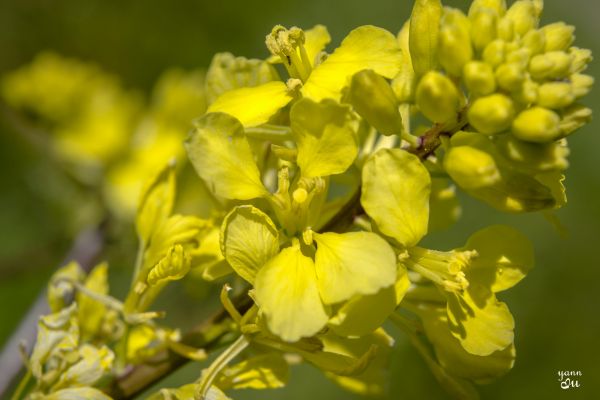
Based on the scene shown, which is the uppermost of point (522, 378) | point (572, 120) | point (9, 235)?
point (572, 120)

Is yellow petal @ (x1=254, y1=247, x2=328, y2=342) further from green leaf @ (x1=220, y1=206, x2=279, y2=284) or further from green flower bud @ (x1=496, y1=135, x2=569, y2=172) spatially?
green flower bud @ (x1=496, y1=135, x2=569, y2=172)

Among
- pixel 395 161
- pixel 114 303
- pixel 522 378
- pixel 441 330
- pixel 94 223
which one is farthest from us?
pixel 522 378

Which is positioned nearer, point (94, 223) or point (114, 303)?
point (114, 303)

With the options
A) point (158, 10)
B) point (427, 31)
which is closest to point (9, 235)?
point (158, 10)

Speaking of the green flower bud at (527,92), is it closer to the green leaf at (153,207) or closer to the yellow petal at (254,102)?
the yellow petal at (254,102)

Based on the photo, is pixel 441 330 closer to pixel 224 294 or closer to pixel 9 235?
pixel 224 294

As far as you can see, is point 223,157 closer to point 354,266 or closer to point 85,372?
point 354,266

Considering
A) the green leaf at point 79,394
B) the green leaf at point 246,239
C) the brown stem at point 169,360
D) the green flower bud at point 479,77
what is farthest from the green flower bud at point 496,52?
the green leaf at point 79,394

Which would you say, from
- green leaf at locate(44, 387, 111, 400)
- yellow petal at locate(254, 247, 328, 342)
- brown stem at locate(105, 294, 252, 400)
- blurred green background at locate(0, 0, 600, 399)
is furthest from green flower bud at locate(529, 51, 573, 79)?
blurred green background at locate(0, 0, 600, 399)

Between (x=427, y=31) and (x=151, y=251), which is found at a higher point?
(x=427, y=31)

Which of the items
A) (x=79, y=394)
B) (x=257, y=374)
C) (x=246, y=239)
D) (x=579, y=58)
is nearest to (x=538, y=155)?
(x=579, y=58)
